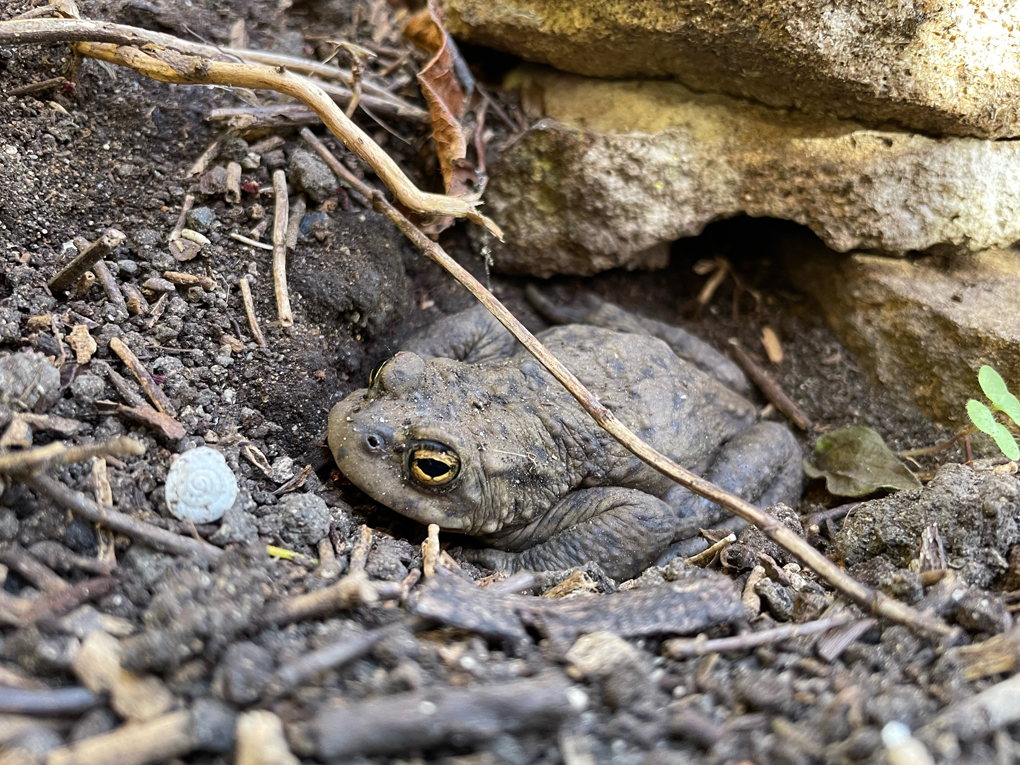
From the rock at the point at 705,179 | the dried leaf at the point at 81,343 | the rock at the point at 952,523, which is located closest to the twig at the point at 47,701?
the dried leaf at the point at 81,343

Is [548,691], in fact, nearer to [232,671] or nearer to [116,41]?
[232,671]

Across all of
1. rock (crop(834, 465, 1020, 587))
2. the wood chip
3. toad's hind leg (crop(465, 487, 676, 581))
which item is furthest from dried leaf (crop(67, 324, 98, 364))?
the wood chip

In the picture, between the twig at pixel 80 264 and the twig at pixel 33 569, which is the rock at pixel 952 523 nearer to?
the twig at pixel 33 569

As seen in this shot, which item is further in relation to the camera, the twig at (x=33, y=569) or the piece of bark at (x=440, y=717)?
the twig at (x=33, y=569)

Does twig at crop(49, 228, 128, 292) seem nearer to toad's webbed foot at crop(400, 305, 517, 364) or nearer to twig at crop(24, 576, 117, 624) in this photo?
twig at crop(24, 576, 117, 624)

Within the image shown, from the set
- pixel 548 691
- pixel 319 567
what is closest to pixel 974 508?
pixel 548 691

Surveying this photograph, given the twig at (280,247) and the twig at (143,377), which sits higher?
the twig at (280,247)

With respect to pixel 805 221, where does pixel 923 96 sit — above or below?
above
